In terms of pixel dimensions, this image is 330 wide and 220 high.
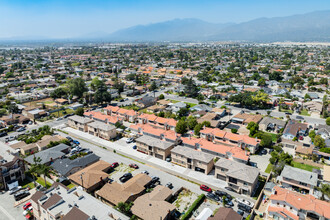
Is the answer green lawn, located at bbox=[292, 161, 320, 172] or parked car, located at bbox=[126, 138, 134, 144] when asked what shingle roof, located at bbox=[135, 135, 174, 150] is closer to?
parked car, located at bbox=[126, 138, 134, 144]

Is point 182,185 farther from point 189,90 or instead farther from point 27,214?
point 189,90

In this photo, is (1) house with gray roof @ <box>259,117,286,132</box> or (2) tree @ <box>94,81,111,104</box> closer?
(1) house with gray roof @ <box>259,117,286,132</box>

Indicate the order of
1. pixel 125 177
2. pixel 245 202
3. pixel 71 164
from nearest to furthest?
pixel 245 202 → pixel 125 177 → pixel 71 164

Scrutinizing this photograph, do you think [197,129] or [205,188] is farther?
[197,129]

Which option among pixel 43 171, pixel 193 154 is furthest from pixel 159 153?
pixel 43 171

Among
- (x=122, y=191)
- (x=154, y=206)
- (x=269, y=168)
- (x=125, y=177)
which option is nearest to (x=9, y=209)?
(x=122, y=191)

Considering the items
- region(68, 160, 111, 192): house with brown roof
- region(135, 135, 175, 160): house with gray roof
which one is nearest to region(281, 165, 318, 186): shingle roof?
region(135, 135, 175, 160): house with gray roof

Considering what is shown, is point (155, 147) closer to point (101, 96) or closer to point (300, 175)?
point (300, 175)
